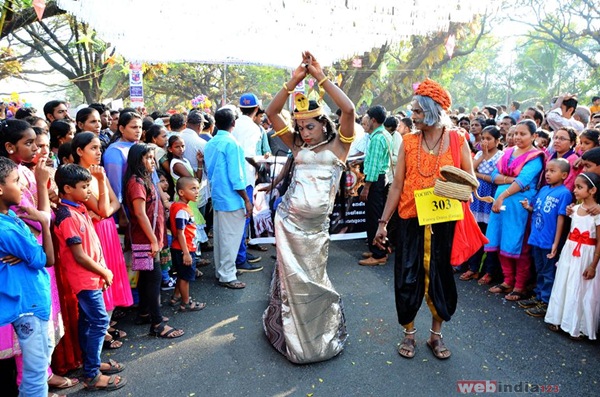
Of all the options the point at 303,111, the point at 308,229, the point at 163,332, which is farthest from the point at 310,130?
the point at 163,332

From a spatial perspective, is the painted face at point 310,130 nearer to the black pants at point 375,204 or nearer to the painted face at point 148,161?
the painted face at point 148,161

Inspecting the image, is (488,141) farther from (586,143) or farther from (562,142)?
(586,143)

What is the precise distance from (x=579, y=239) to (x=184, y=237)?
3.53m

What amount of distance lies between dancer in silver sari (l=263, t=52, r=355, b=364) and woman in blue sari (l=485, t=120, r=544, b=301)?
232 centimetres

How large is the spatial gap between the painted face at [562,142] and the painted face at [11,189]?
464 cm

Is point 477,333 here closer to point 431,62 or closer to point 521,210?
Answer: point 521,210

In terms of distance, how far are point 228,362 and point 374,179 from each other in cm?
330

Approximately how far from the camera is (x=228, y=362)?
136 inches

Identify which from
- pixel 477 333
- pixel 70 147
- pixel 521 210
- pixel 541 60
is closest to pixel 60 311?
pixel 70 147

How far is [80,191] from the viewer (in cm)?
294

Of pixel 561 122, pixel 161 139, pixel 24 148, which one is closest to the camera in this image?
pixel 24 148

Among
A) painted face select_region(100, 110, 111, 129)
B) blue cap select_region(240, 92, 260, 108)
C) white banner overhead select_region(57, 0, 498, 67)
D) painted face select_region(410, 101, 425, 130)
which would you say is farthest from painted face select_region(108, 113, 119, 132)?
painted face select_region(410, 101, 425, 130)

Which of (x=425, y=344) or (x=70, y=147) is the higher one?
(x=70, y=147)

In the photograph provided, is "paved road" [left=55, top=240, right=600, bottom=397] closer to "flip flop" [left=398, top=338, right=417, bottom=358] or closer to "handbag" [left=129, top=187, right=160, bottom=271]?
"flip flop" [left=398, top=338, right=417, bottom=358]
